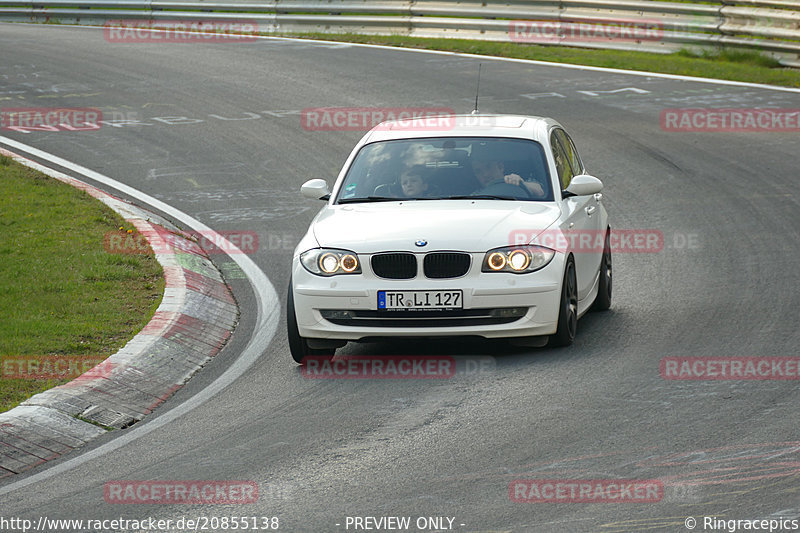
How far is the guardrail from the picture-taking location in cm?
2231

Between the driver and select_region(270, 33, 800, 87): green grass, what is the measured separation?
12.1m

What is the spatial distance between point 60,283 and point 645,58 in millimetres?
14862

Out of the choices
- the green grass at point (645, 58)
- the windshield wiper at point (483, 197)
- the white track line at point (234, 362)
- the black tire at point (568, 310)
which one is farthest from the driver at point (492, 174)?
the green grass at point (645, 58)

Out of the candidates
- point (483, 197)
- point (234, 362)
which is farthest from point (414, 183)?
point (234, 362)

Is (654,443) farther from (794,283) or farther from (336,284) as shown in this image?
(794,283)

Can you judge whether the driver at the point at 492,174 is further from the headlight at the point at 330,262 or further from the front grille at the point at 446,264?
the headlight at the point at 330,262

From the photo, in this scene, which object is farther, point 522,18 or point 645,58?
point 522,18

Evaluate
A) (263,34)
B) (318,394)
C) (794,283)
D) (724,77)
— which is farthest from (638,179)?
(263,34)

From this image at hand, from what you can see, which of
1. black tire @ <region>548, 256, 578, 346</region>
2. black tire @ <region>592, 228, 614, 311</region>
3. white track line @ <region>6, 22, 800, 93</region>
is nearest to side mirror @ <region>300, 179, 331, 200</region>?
black tire @ <region>548, 256, 578, 346</region>

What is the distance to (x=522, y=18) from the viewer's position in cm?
2497

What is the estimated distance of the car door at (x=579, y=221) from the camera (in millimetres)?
9508

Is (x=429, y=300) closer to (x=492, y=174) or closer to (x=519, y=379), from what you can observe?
(x=519, y=379)

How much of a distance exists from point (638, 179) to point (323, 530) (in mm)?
10297

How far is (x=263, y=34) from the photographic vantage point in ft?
91.5
